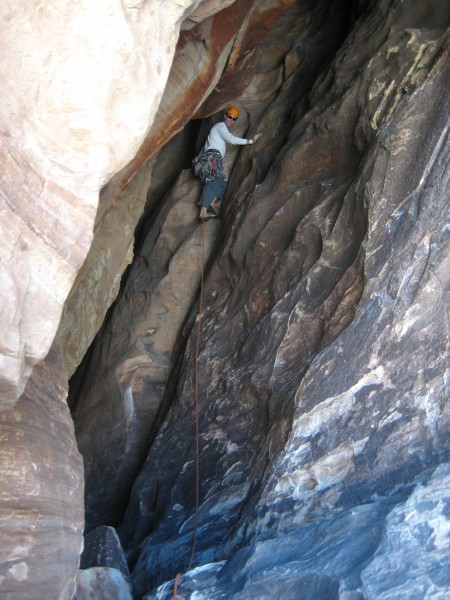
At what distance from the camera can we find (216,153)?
750 centimetres

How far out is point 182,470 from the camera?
19.1 feet

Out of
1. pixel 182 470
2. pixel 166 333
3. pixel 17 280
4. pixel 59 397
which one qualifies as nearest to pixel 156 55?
pixel 17 280

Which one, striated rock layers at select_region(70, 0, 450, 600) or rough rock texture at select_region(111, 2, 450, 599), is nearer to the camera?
striated rock layers at select_region(70, 0, 450, 600)

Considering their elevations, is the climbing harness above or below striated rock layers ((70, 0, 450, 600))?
above

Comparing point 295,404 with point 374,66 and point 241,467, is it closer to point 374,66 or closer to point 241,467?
point 241,467

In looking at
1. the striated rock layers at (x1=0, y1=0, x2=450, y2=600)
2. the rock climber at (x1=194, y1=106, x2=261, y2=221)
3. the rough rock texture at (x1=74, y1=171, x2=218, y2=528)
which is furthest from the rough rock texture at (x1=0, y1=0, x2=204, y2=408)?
the rock climber at (x1=194, y1=106, x2=261, y2=221)

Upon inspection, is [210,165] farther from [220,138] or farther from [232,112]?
[232,112]

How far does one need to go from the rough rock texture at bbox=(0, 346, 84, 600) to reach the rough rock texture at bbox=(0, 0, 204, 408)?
0.70 meters

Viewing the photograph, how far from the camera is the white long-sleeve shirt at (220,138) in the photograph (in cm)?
752

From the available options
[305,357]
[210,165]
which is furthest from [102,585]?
[210,165]

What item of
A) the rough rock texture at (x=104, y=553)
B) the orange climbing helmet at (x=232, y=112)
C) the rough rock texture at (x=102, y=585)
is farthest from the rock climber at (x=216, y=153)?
the rough rock texture at (x=102, y=585)

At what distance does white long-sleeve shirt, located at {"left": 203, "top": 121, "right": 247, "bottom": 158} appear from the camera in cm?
752

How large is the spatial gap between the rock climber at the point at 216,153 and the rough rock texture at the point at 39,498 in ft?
12.0

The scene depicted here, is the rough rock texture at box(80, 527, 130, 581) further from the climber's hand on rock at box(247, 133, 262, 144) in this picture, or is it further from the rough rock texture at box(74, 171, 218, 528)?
the climber's hand on rock at box(247, 133, 262, 144)
